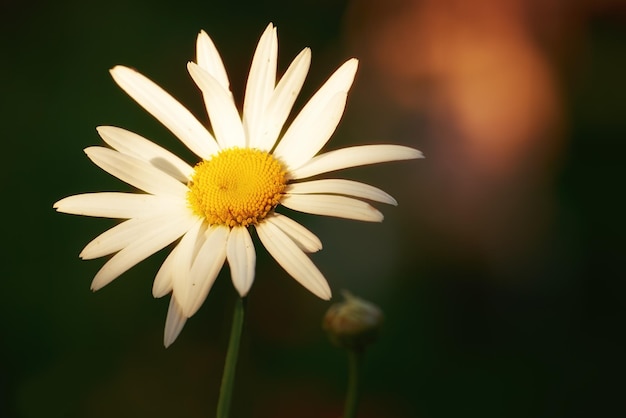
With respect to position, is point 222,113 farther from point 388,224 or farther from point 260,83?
point 388,224

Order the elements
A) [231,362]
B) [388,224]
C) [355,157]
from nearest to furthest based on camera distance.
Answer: [231,362], [355,157], [388,224]

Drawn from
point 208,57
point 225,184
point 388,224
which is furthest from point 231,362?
point 388,224

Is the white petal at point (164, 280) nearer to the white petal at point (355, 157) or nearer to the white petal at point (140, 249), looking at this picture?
the white petal at point (140, 249)

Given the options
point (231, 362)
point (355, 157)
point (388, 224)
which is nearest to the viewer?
point (231, 362)

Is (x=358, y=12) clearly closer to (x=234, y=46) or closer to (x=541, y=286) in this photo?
(x=234, y=46)

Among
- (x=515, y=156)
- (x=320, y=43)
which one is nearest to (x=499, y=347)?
(x=515, y=156)

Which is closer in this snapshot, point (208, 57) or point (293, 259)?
point (293, 259)

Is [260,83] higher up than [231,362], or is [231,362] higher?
[260,83]
